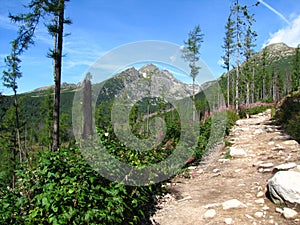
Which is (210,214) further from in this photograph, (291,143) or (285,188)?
(291,143)

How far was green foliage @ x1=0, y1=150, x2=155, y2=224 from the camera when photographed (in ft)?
9.23

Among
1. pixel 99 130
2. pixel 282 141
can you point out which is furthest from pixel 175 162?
pixel 282 141

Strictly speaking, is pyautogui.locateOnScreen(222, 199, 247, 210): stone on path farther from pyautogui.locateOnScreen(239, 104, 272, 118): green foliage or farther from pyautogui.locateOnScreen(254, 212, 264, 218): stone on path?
pyautogui.locateOnScreen(239, 104, 272, 118): green foliage

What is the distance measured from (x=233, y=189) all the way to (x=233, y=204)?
986 millimetres

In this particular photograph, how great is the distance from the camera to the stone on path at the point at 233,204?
4477mm

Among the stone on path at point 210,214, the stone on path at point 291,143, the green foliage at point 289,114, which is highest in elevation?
the green foliage at point 289,114

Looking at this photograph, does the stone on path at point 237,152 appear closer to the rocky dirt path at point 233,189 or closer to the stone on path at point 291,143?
the rocky dirt path at point 233,189

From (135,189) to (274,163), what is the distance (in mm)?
4421

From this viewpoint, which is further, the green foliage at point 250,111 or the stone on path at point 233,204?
the green foliage at point 250,111

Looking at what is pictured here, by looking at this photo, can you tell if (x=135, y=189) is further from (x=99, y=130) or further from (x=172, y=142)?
(x=172, y=142)

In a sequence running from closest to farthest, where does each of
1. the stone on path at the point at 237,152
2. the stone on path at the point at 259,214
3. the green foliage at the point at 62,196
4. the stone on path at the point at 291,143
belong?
the green foliage at the point at 62,196 → the stone on path at the point at 259,214 → the stone on path at the point at 291,143 → the stone on path at the point at 237,152

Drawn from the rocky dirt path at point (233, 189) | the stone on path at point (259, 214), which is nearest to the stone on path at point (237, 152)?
the rocky dirt path at point (233, 189)

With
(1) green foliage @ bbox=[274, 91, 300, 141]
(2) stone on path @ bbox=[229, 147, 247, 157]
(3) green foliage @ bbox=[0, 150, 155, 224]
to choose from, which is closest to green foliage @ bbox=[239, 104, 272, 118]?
(1) green foliage @ bbox=[274, 91, 300, 141]

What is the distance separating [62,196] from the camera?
2914 mm
